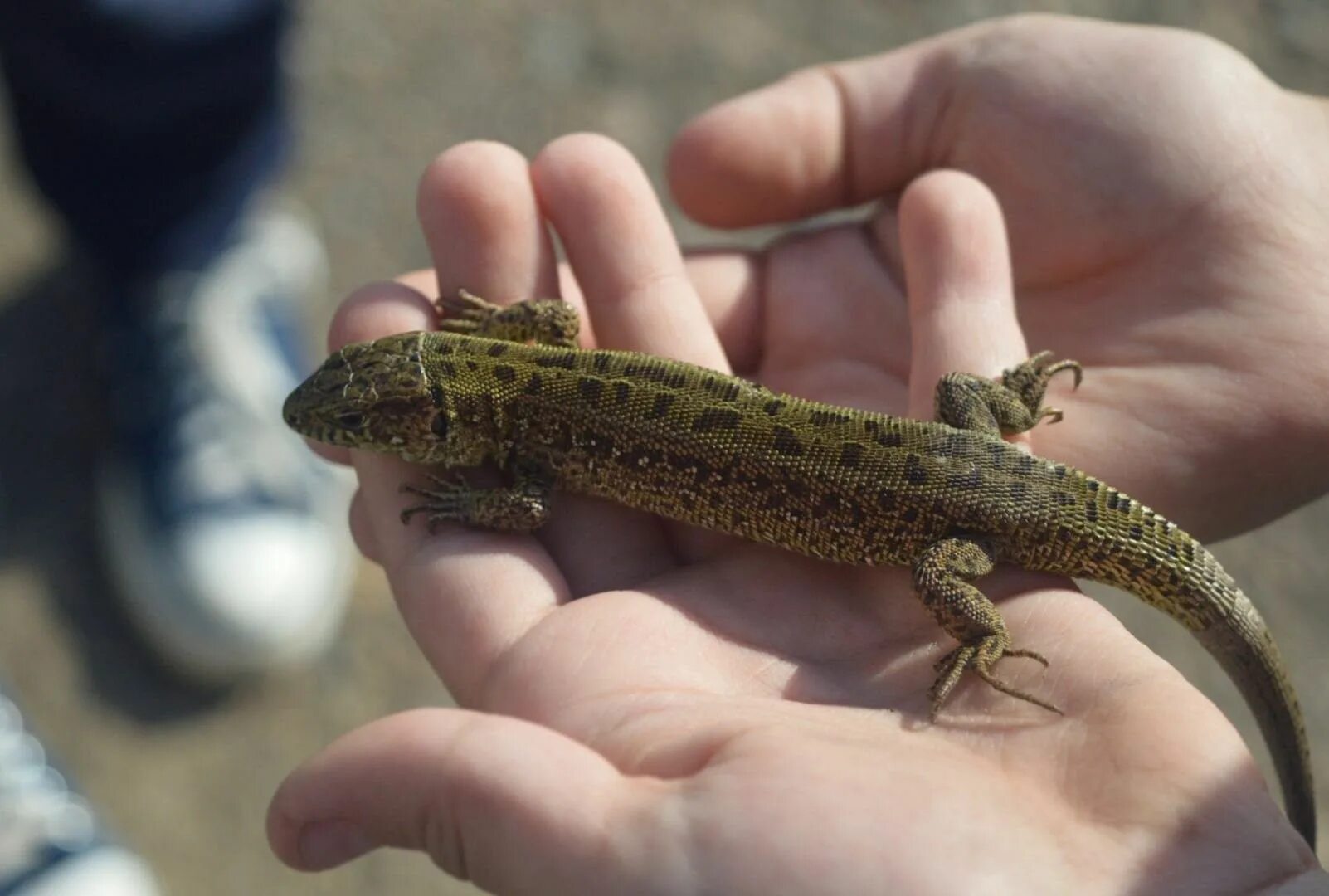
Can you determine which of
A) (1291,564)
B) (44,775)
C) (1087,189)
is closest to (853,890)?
(1087,189)

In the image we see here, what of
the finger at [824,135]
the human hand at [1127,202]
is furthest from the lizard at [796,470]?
the finger at [824,135]

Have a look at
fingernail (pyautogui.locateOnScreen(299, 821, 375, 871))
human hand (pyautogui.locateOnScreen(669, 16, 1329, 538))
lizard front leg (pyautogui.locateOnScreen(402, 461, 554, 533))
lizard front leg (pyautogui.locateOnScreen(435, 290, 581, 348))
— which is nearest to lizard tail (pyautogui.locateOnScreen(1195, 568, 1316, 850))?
human hand (pyautogui.locateOnScreen(669, 16, 1329, 538))

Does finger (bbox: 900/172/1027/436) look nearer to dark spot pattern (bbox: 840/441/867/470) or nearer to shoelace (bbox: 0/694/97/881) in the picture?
dark spot pattern (bbox: 840/441/867/470)

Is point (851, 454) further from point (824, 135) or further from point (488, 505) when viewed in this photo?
point (824, 135)

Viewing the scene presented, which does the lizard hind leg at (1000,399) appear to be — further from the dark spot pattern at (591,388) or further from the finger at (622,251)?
the dark spot pattern at (591,388)

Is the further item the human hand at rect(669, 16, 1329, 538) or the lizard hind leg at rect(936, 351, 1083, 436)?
the human hand at rect(669, 16, 1329, 538)

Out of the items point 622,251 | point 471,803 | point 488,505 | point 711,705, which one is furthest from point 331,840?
point 622,251
